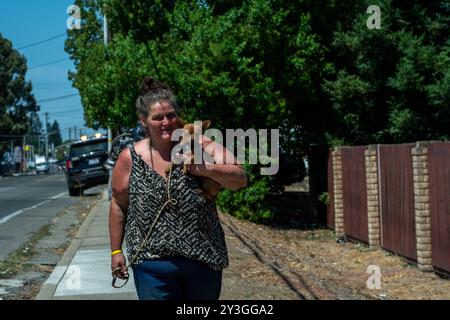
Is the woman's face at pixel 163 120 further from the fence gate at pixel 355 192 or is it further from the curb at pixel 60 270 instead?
the fence gate at pixel 355 192

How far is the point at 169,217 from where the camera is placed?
13.4 feet

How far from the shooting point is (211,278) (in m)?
4.10

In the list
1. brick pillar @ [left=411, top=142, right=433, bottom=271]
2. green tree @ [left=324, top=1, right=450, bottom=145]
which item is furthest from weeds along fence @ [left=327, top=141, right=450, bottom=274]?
green tree @ [left=324, top=1, right=450, bottom=145]

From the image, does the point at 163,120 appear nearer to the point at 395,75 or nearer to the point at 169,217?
the point at 169,217

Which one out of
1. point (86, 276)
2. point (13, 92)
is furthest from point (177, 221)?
point (13, 92)

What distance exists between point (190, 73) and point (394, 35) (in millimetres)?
4325

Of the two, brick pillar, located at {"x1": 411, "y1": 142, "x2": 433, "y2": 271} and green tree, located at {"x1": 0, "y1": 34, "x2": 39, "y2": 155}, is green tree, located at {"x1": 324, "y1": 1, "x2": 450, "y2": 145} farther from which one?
green tree, located at {"x1": 0, "y1": 34, "x2": 39, "y2": 155}

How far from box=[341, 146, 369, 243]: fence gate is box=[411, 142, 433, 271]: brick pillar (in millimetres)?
3103

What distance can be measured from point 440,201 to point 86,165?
17.6 m

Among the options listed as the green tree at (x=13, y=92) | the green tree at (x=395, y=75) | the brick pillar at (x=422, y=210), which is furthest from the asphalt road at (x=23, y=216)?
the green tree at (x=13, y=92)

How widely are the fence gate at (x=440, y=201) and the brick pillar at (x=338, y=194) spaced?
5899 mm

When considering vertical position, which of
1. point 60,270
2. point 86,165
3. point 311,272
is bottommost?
point 311,272

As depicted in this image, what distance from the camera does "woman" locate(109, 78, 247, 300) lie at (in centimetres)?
405

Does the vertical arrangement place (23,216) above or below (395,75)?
below
